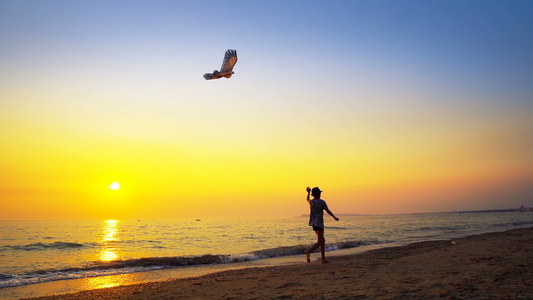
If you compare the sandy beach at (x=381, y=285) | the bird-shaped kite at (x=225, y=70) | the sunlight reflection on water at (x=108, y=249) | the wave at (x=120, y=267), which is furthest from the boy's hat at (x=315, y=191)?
the sunlight reflection on water at (x=108, y=249)

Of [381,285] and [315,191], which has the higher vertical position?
[315,191]

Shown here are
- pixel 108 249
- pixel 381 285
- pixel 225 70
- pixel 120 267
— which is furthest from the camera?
pixel 108 249

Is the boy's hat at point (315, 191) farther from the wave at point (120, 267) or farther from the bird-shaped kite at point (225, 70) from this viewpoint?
the wave at point (120, 267)

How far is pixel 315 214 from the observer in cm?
1135

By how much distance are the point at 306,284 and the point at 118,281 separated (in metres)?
7.24

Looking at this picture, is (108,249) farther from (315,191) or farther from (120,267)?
(315,191)

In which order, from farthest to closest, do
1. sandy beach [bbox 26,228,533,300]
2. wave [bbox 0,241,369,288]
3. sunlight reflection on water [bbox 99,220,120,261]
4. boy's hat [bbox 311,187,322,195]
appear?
1. sunlight reflection on water [bbox 99,220,120,261]
2. wave [bbox 0,241,369,288]
3. boy's hat [bbox 311,187,322,195]
4. sandy beach [bbox 26,228,533,300]

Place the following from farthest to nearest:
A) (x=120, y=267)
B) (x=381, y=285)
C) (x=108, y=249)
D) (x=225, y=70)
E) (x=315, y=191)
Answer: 1. (x=108, y=249)
2. (x=225, y=70)
3. (x=120, y=267)
4. (x=315, y=191)
5. (x=381, y=285)

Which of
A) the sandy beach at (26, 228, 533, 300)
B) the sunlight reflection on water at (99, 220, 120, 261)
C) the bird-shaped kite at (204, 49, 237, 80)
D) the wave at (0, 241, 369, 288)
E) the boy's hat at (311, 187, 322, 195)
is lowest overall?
the sunlight reflection on water at (99, 220, 120, 261)

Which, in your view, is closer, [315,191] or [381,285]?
[381,285]

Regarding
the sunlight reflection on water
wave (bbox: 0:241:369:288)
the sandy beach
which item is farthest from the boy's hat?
the sunlight reflection on water

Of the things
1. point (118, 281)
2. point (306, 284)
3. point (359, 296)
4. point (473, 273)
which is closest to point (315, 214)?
point (306, 284)

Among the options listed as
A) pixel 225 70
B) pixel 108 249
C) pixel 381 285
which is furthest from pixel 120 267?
pixel 381 285

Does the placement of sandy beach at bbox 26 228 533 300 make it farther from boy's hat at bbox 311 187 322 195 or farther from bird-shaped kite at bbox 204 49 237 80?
bird-shaped kite at bbox 204 49 237 80
